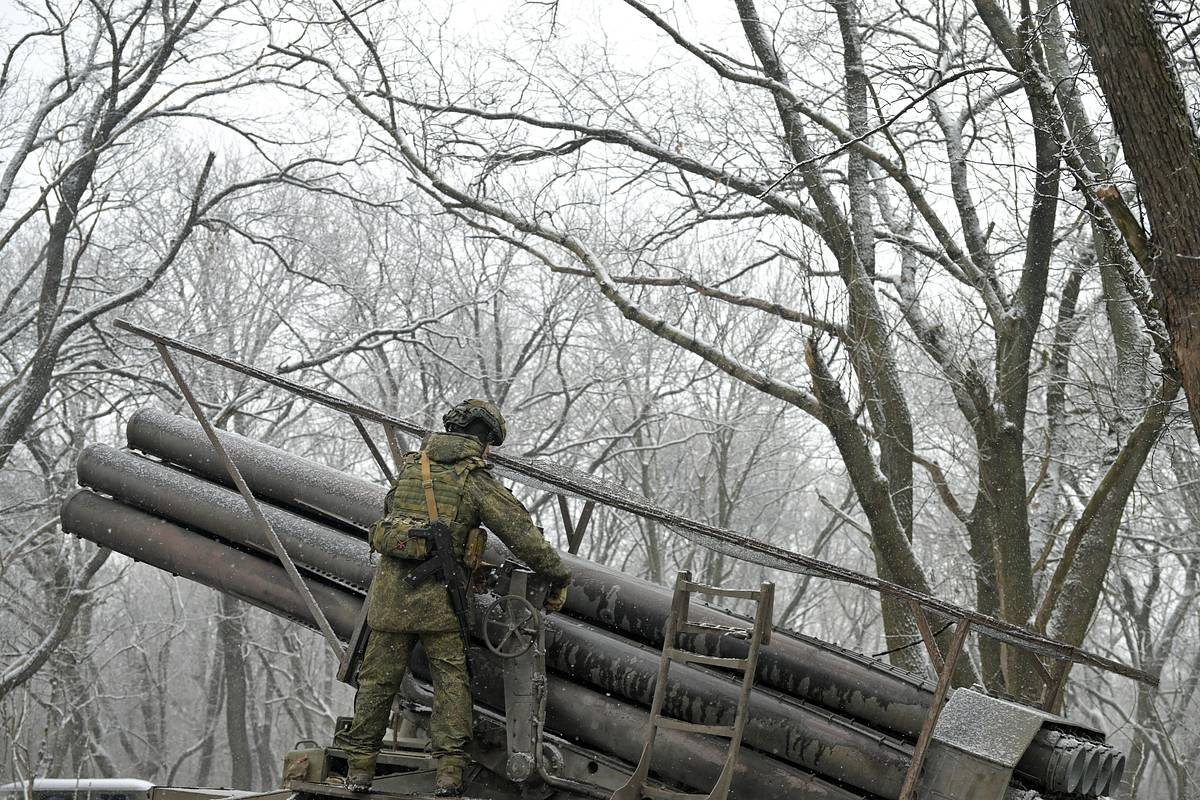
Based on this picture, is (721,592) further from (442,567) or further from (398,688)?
(398,688)

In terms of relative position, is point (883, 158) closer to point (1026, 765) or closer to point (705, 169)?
point (705, 169)

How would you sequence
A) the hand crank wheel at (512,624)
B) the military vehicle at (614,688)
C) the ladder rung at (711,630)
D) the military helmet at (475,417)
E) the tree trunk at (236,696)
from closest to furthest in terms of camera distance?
the military vehicle at (614,688) < the ladder rung at (711,630) < the hand crank wheel at (512,624) < the military helmet at (475,417) < the tree trunk at (236,696)

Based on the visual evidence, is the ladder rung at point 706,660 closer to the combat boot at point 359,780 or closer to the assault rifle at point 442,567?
the assault rifle at point 442,567

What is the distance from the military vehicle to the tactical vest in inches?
15.7

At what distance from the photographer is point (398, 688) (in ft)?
18.2

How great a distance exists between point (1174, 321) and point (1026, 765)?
6.30 ft

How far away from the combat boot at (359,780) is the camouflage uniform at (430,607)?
0.08ft

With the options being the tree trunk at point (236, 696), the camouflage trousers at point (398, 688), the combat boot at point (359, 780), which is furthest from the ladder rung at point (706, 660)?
the tree trunk at point (236, 696)

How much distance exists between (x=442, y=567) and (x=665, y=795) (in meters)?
1.42

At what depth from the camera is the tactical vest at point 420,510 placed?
5.40 m

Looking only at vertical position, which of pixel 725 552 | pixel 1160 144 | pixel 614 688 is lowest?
pixel 614 688

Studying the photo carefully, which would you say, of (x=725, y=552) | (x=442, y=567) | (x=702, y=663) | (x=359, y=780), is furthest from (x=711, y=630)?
(x=359, y=780)

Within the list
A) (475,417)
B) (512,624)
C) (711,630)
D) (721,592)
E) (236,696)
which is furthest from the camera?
(236,696)

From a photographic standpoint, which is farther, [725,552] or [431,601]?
[725,552]
